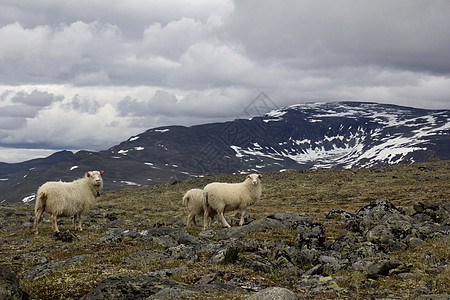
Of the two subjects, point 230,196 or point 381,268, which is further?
point 230,196

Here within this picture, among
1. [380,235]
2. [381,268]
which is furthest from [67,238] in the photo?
[380,235]

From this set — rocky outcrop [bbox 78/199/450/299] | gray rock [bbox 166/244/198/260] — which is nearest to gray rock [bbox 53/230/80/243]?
rocky outcrop [bbox 78/199/450/299]

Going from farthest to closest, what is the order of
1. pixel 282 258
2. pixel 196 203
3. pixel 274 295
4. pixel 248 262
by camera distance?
pixel 196 203 → pixel 282 258 → pixel 248 262 → pixel 274 295

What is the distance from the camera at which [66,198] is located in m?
21.0

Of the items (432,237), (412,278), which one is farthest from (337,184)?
(412,278)

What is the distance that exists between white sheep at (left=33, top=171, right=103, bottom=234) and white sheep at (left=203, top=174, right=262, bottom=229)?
7495 mm

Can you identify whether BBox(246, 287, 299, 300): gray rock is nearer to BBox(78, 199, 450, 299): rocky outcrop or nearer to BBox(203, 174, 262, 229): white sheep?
BBox(78, 199, 450, 299): rocky outcrop

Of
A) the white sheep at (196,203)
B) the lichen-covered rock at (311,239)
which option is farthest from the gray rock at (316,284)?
the white sheep at (196,203)

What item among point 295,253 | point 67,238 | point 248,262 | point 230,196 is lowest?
point 67,238

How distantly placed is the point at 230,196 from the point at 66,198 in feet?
32.3

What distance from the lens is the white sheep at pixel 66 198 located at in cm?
2047

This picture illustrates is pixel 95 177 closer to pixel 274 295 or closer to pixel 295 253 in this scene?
pixel 295 253

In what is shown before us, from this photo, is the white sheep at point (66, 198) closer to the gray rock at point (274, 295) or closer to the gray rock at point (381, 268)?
the gray rock at point (274, 295)

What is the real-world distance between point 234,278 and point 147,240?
7230mm
